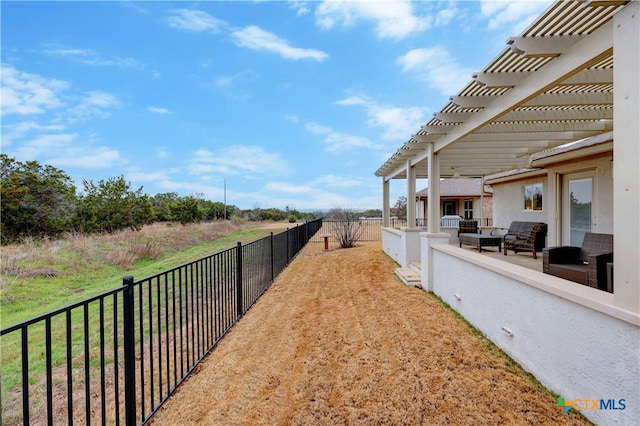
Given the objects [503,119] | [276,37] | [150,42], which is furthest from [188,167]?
[503,119]

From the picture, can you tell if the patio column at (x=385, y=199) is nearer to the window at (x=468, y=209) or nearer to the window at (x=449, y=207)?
the window at (x=449, y=207)

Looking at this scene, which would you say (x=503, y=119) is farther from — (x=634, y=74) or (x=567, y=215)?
(x=567, y=215)

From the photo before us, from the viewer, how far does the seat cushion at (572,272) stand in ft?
12.4

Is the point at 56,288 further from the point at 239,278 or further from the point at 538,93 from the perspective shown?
the point at 538,93

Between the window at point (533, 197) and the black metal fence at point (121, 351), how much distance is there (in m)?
8.18

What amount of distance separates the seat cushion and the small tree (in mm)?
9624

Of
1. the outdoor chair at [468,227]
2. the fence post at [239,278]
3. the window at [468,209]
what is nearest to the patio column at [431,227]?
the fence post at [239,278]

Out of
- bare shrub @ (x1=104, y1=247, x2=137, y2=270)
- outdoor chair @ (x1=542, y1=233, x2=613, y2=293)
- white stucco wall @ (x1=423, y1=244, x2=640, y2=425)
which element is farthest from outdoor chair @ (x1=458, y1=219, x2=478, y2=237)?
bare shrub @ (x1=104, y1=247, x2=137, y2=270)

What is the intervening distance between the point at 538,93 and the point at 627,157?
1.48 metres

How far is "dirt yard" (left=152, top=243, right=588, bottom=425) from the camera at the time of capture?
2.46 meters

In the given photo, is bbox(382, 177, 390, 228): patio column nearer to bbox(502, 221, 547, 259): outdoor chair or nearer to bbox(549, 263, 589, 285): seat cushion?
bbox(502, 221, 547, 259): outdoor chair

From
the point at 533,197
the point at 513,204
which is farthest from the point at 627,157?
the point at 513,204

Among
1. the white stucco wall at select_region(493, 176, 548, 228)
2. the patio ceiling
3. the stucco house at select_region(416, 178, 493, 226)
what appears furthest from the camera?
the stucco house at select_region(416, 178, 493, 226)

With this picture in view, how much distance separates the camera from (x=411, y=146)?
6719 millimetres
